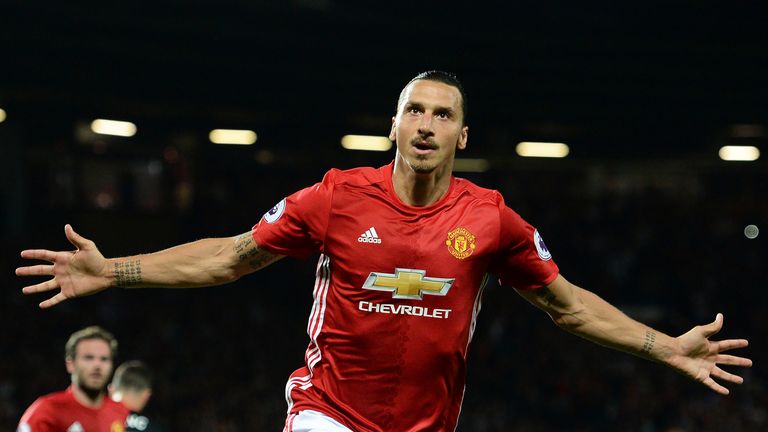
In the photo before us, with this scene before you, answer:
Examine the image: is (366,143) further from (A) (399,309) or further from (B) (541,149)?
(A) (399,309)

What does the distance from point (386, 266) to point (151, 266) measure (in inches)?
37.7

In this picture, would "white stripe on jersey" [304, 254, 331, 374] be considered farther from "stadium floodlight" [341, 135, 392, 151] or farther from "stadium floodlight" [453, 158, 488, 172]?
"stadium floodlight" [453, 158, 488, 172]

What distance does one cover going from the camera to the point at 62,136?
22.8 metres

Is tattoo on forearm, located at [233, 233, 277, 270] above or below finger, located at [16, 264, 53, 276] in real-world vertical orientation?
above

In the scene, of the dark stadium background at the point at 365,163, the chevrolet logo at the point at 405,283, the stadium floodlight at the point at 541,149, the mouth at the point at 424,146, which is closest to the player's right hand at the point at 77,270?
the chevrolet logo at the point at 405,283

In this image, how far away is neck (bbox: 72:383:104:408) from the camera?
7844mm

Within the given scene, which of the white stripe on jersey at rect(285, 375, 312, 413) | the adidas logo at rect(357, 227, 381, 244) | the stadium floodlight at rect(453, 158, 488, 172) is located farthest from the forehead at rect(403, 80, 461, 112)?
the stadium floodlight at rect(453, 158, 488, 172)

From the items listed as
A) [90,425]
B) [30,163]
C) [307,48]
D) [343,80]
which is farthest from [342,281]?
[30,163]

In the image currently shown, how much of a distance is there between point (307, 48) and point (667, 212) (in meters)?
7.83

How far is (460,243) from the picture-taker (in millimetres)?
4387

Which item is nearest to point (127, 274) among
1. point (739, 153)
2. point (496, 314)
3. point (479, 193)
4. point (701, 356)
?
point (479, 193)

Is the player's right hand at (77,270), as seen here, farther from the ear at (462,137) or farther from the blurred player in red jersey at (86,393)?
the blurred player in red jersey at (86,393)

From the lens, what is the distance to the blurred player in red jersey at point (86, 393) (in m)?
7.70

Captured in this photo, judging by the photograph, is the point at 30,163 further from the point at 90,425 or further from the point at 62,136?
the point at 90,425
